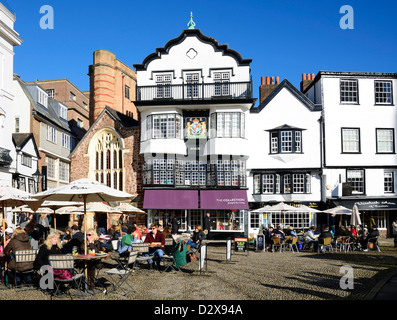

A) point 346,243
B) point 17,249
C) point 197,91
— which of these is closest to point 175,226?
point 197,91

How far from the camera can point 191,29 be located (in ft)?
105

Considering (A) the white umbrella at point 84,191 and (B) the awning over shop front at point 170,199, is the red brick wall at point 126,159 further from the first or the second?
(A) the white umbrella at point 84,191

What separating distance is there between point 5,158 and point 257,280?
20.6 meters

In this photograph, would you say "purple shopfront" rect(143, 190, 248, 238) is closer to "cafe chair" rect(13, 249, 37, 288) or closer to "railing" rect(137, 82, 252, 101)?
"railing" rect(137, 82, 252, 101)

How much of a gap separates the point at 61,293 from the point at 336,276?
8.24 meters

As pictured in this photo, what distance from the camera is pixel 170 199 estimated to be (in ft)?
98.6

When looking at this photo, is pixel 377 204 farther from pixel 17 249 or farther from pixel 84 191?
pixel 17 249

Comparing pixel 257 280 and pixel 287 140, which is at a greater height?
pixel 287 140

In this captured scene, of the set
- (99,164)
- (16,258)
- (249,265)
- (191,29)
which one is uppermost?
(191,29)

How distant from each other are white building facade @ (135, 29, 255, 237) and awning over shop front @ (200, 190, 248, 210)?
0.07 m

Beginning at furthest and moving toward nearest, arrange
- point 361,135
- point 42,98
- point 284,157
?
Answer: point 42,98, point 361,135, point 284,157
